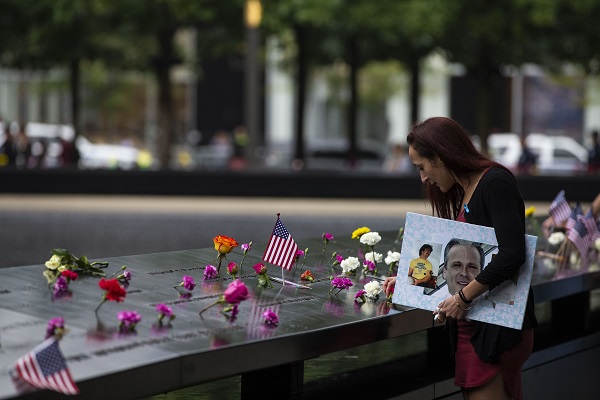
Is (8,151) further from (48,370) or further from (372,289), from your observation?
(48,370)

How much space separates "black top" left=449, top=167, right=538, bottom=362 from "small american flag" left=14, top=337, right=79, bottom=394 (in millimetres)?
1598

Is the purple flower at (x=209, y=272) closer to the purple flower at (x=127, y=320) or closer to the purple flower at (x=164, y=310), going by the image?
the purple flower at (x=164, y=310)

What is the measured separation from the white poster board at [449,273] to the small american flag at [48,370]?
1.52 metres

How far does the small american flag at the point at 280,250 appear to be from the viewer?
5.73m

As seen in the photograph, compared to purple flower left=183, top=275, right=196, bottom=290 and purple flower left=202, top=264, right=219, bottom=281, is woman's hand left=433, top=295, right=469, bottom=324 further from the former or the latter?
purple flower left=202, top=264, right=219, bottom=281

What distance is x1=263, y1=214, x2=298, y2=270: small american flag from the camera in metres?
5.73

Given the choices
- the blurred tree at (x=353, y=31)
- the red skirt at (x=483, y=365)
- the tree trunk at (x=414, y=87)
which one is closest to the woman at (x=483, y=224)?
the red skirt at (x=483, y=365)

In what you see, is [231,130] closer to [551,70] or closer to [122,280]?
[551,70]

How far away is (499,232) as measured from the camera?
428 cm

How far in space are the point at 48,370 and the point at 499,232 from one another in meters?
1.70

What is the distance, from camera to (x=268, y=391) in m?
5.25

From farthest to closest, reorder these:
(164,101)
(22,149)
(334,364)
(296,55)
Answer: (296,55) < (164,101) < (22,149) < (334,364)

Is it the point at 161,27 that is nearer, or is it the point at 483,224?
the point at 483,224

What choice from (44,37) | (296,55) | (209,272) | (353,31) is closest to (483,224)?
(209,272)
